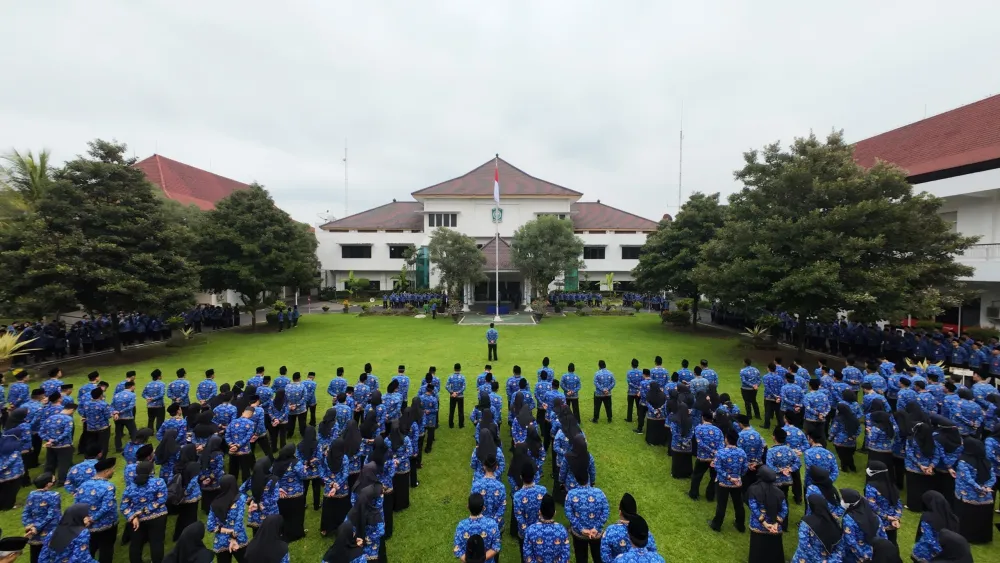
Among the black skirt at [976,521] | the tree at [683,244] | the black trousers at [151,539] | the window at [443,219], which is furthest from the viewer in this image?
the window at [443,219]

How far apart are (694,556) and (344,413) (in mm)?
5205

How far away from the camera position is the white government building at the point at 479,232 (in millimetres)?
36094

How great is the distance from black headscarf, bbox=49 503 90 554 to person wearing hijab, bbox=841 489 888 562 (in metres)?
7.13

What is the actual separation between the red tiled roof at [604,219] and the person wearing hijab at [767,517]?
34536 millimetres

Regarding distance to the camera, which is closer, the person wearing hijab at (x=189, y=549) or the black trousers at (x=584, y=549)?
the person wearing hijab at (x=189, y=549)

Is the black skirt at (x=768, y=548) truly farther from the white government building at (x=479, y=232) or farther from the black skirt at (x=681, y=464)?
the white government building at (x=479, y=232)

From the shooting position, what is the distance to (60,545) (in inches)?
154

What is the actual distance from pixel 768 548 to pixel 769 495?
68 centimetres

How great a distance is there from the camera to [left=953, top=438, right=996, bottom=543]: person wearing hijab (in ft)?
16.5

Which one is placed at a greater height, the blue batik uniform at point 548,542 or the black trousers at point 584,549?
the blue batik uniform at point 548,542

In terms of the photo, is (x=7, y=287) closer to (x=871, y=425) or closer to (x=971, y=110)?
(x=871, y=425)

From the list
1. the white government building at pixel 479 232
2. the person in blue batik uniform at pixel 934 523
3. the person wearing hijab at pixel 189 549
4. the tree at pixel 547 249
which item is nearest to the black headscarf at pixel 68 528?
the person wearing hijab at pixel 189 549

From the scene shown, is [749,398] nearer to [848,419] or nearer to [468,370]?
[848,419]

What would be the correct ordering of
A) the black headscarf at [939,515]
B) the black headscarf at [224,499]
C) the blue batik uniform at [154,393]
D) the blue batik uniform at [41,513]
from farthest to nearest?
the blue batik uniform at [154,393]
the blue batik uniform at [41,513]
the black headscarf at [224,499]
the black headscarf at [939,515]
